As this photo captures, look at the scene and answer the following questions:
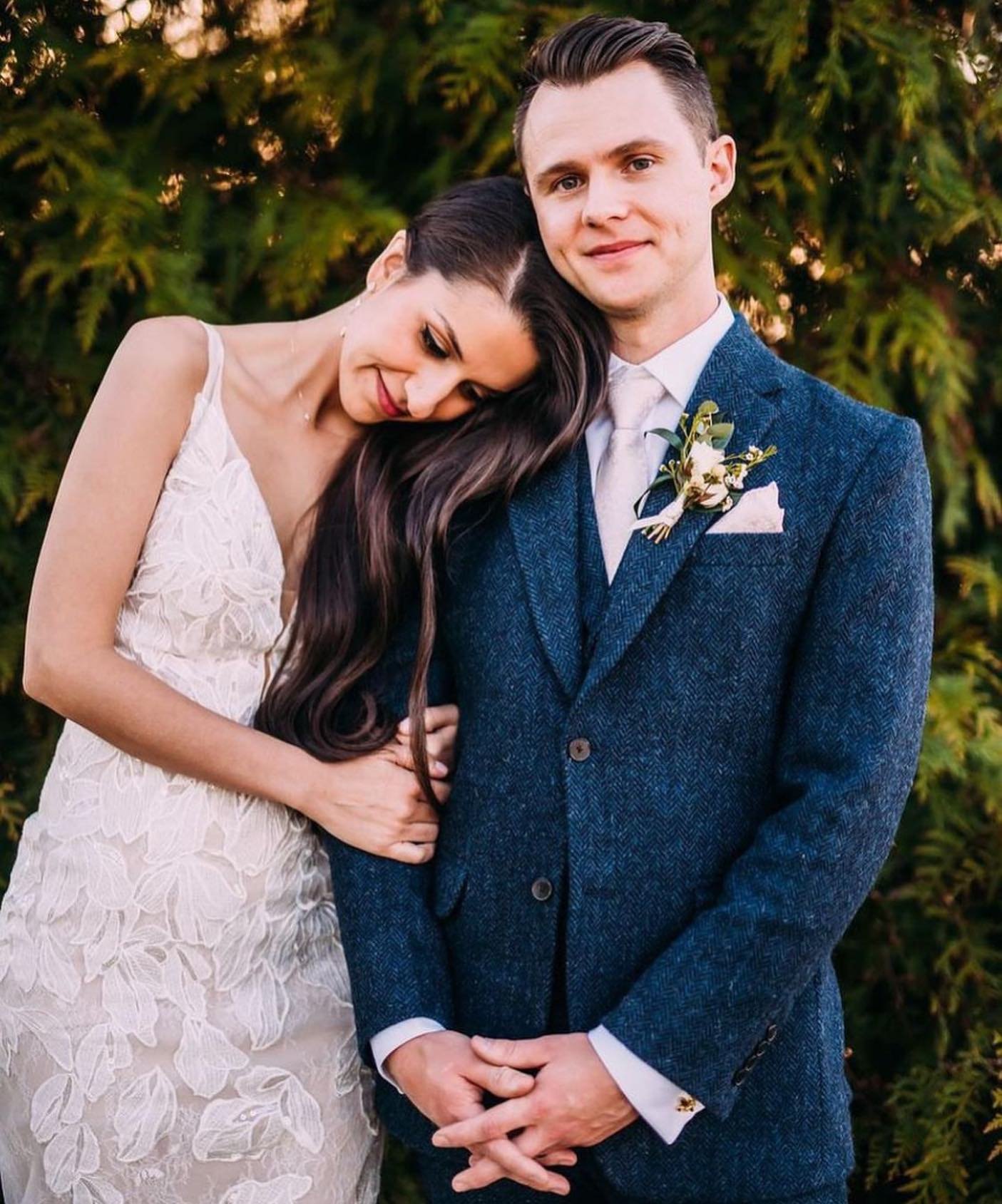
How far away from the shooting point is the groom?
196cm

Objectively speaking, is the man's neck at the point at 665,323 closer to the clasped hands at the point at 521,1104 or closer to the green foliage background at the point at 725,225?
the green foliage background at the point at 725,225

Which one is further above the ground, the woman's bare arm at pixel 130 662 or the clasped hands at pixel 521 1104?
the woman's bare arm at pixel 130 662

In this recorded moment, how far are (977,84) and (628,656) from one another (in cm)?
204

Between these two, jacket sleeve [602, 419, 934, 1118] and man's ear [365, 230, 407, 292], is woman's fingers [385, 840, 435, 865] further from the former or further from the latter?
man's ear [365, 230, 407, 292]

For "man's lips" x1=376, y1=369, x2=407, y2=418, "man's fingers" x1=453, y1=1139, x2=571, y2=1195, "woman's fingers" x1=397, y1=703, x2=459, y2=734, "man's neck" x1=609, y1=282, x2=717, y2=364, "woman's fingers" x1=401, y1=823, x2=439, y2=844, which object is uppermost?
"man's neck" x1=609, y1=282, x2=717, y2=364

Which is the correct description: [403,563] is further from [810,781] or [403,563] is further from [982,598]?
[982,598]

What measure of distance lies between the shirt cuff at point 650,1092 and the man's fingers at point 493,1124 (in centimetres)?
15

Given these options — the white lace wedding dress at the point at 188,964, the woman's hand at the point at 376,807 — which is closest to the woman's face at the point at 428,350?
the white lace wedding dress at the point at 188,964

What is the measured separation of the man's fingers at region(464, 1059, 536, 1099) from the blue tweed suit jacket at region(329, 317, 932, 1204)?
136mm

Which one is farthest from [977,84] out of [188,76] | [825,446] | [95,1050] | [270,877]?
[95,1050]

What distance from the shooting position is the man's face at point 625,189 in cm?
216

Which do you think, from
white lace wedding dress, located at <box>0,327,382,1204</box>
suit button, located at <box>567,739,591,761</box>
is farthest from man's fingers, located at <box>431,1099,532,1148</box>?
suit button, located at <box>567,739,591,761</box>

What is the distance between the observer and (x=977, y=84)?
10.4 ft

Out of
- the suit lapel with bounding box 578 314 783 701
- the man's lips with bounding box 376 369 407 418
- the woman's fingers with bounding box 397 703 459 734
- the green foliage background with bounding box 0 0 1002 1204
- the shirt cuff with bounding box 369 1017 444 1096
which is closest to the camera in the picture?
the suit lapel with bounding box 578 314 783 701
